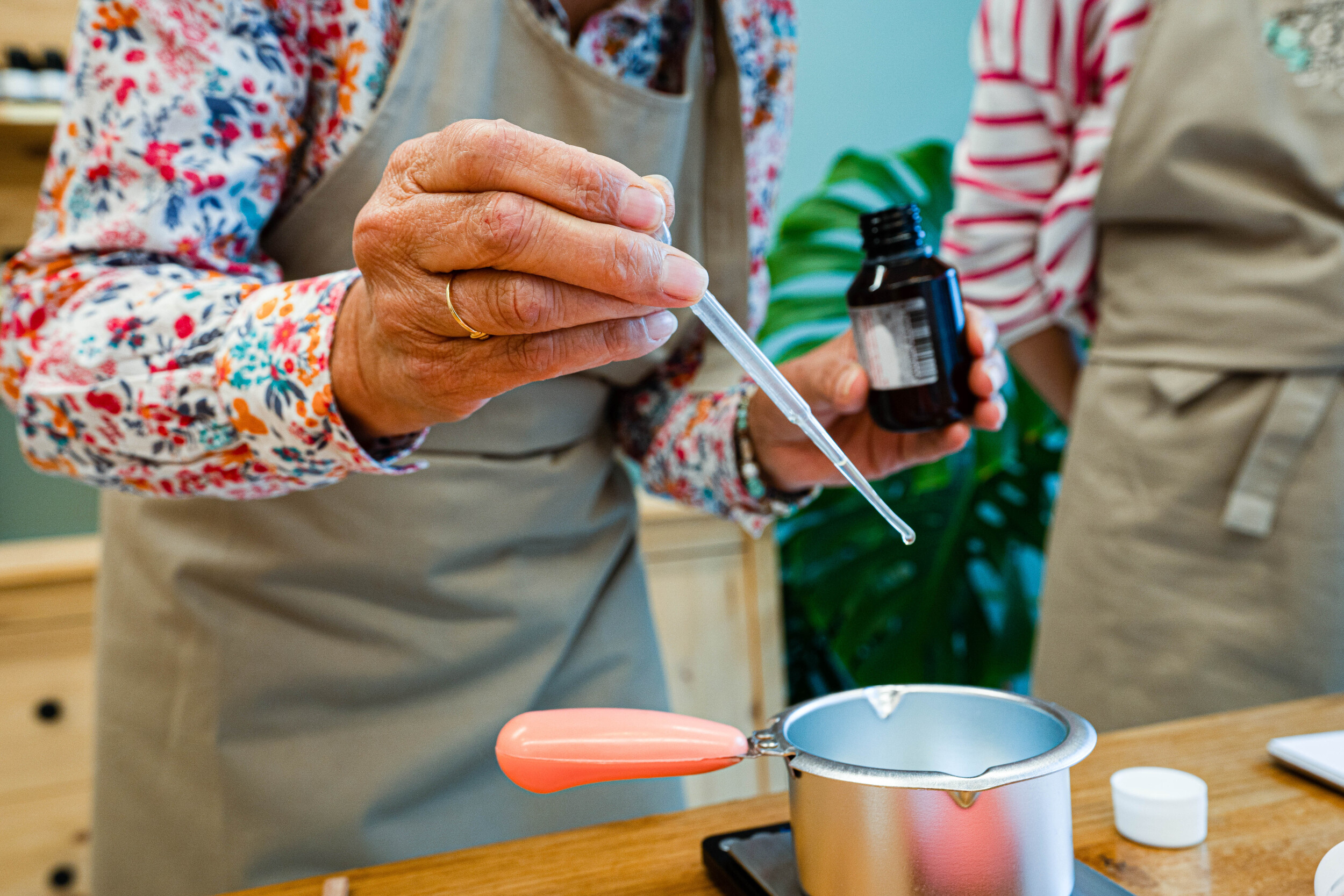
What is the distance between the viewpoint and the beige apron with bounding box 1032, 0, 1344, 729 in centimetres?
94

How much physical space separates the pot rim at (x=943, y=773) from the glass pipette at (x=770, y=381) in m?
0.12

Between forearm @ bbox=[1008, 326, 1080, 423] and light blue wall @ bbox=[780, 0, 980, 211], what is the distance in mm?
929

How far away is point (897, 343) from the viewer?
630mm

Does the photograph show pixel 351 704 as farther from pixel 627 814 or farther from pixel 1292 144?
pixel 1292 144

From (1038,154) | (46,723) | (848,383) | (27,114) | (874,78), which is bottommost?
(46,723)

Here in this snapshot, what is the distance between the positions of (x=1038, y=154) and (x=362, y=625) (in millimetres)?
931

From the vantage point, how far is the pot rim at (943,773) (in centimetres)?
38

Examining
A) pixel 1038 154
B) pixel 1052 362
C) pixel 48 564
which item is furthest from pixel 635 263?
pixel 48 564

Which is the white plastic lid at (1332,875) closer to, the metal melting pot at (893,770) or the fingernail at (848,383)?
the metal melting pot at (893,770)

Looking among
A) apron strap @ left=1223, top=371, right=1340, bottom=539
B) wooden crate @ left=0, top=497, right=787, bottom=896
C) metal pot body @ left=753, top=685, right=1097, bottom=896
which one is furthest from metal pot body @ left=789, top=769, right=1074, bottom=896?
wooden crate @ left=0, top=497, right=787, bottom=896

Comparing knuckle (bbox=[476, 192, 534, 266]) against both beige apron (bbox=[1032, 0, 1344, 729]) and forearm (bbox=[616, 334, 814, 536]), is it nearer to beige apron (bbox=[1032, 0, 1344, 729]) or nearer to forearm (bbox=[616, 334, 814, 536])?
forearm (bbox=[616, 334, 814, 536])

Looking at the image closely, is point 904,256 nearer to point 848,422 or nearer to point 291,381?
point 848,422

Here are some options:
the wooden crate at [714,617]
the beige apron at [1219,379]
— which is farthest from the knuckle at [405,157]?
the wooden crate at [714,617]

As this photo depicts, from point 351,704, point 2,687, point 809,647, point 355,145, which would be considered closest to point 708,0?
point 355,145
